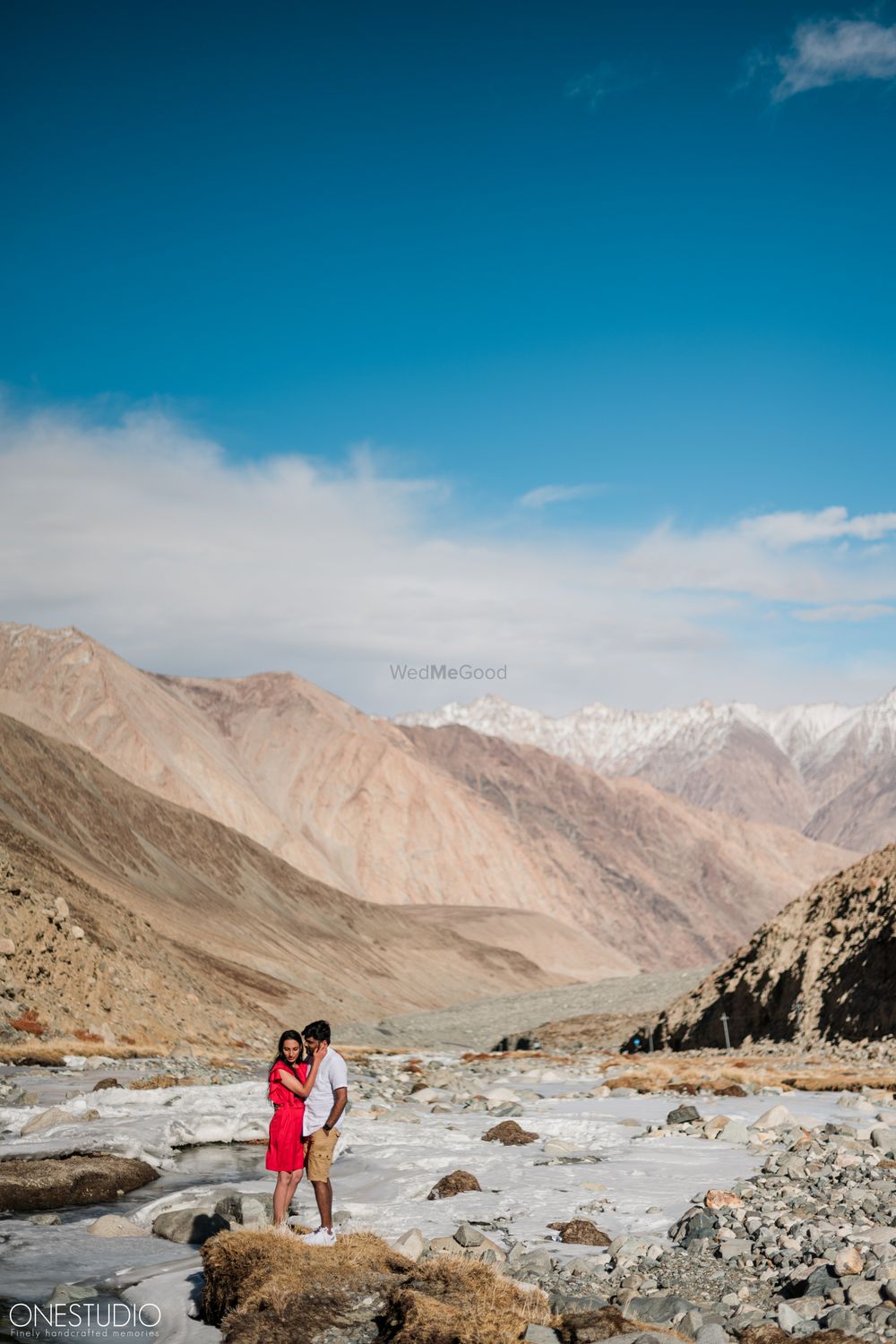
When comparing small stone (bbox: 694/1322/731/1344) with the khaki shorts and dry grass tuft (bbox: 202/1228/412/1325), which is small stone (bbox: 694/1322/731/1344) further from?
the khaki shorts

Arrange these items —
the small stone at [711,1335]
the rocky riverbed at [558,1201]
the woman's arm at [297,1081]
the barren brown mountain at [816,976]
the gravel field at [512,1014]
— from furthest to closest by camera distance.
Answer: the gravel field at [512,1014], the barren brown mountain at [816,976], the woman's arm at [297,1081], the rocky riverbed at [558,1201], the small stone at [711,1335]

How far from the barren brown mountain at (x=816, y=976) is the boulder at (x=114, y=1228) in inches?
1007

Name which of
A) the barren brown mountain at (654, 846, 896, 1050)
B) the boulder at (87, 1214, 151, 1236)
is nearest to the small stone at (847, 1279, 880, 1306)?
the boulder at (87, 1214, 151, 1236)

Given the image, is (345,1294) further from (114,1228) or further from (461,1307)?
(114,1228)

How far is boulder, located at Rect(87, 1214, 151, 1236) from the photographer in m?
11.6

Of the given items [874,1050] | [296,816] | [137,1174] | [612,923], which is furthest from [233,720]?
[137,1174]

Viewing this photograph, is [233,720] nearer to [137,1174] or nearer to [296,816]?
[296,816]

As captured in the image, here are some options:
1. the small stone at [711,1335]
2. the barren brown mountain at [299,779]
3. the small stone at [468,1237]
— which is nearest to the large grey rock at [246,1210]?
the small stone at [468,1237]

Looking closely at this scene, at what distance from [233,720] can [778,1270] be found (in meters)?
182

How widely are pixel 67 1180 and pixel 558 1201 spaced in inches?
246

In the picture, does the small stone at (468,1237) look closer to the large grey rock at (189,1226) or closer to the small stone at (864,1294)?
the large grey rock at (189,1226)

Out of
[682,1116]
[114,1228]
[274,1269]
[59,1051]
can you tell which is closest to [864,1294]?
[274,1269]

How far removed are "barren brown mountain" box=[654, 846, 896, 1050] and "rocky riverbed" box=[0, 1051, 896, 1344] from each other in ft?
34.3

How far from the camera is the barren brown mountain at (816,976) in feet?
108
